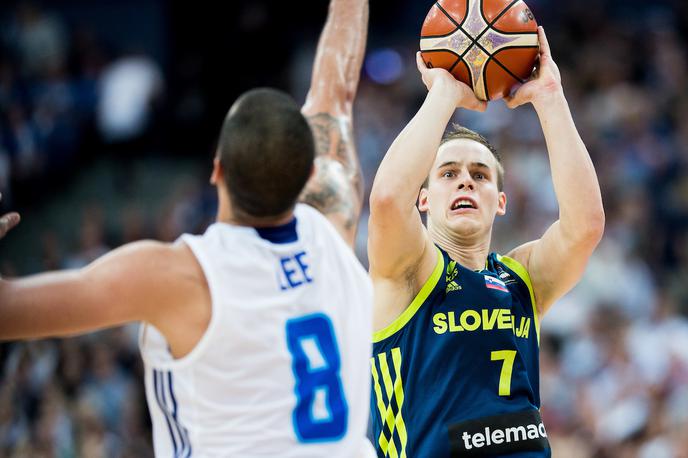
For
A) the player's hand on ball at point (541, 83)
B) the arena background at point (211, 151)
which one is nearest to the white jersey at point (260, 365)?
the player's hand on ball at point (541, 83)

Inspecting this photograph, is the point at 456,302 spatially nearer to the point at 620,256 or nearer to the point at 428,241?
the point at 428,241

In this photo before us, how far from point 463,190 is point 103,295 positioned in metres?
Result: 2.50

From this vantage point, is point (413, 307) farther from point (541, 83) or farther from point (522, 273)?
point (541, 83)

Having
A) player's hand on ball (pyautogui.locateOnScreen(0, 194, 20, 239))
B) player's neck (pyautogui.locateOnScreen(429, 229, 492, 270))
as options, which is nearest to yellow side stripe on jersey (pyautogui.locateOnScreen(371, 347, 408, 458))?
player's neck (pyautogui.locateOnScreen(429, 229, 492, 270))

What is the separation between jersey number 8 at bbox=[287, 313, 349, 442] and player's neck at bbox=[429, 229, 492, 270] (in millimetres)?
2007

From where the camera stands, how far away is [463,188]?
16.9 ft

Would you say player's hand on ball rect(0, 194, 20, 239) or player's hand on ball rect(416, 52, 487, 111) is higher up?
player's hand on ball rect(416, 52, 487, 111)

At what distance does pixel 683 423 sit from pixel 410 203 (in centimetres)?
601

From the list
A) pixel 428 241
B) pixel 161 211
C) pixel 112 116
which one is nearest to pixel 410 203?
pixel 428 241

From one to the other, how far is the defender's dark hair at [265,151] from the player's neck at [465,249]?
2034 millimetres

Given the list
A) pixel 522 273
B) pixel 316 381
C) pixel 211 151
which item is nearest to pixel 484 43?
pixel 522 273

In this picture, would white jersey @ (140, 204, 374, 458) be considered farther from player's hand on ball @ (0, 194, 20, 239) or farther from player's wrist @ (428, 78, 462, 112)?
player's wrist @ (428, 78, 462, 112)

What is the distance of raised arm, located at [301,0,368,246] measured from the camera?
150 inches

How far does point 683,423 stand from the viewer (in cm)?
952
